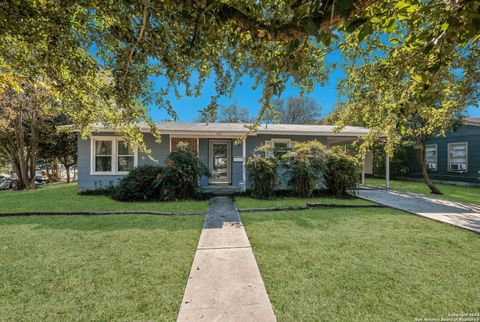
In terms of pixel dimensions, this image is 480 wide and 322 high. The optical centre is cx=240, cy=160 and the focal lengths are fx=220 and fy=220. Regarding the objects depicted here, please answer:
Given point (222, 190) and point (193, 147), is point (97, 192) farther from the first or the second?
point (222, 190)

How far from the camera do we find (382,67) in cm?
270

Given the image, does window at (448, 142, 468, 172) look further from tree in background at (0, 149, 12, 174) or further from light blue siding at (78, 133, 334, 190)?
tree in background at (0, 149, 12, 174)

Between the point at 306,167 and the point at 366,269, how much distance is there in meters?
5.13

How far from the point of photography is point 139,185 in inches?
293

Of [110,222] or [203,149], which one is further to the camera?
[203,149]

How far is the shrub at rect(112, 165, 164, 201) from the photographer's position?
737 cm

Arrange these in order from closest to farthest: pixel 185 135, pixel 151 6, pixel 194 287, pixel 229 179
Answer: pixel 151 6, pixel 194 287, pixel 185 135, pixel 229 179

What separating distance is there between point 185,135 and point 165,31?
700cm

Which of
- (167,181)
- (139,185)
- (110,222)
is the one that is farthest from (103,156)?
(110,222)

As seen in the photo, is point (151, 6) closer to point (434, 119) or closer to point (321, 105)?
point (434, 119)

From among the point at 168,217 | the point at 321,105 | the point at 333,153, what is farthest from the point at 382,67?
the point at 321,105

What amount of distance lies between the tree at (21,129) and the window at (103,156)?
9.94ft

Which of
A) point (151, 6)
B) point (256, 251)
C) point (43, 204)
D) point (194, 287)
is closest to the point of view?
point (151, 6)

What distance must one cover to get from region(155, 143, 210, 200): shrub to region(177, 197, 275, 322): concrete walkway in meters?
3.59
